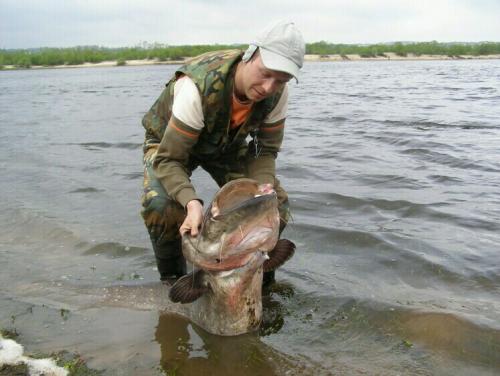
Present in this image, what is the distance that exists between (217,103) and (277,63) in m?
0.57

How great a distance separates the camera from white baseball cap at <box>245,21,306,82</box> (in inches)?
110

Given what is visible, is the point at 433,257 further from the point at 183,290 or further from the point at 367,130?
the point at 367,130

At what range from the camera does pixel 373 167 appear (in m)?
7.54

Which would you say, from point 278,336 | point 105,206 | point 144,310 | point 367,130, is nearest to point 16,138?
point 105,206

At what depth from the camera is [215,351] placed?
→ 3.12 meters

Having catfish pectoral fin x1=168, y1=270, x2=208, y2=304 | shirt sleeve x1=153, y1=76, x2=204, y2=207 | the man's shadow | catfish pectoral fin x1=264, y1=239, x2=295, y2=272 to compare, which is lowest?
the man's shadow

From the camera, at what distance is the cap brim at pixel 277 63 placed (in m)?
2.77

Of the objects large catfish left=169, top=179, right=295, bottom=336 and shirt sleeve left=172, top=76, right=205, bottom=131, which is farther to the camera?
shirt sleeve left=172, top=76, right=205, bottom=131

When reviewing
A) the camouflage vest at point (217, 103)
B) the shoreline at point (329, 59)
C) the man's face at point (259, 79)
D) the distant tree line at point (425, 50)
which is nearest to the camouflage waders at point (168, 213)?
the camouflage vest at point (217, 103)

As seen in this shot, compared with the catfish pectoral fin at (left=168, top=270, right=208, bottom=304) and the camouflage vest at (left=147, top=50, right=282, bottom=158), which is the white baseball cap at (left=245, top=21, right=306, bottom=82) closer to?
the camouflage vest at (left=147, top=50, right=282, bottom=158)

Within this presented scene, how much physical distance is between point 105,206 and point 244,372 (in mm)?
3828

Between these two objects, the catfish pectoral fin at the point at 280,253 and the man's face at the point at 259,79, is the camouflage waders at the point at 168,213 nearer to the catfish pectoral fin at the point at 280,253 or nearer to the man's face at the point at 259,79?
the catfish pectoral fin at the point at 280,253

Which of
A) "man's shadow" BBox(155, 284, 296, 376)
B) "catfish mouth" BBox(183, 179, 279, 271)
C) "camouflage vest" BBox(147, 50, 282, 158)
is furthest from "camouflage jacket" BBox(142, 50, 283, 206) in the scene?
"man's shadow" BBox(155, 284, 296, 376)

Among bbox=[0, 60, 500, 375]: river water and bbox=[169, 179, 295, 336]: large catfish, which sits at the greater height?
bbox=[169, 179, 295, 336]: large catfish
